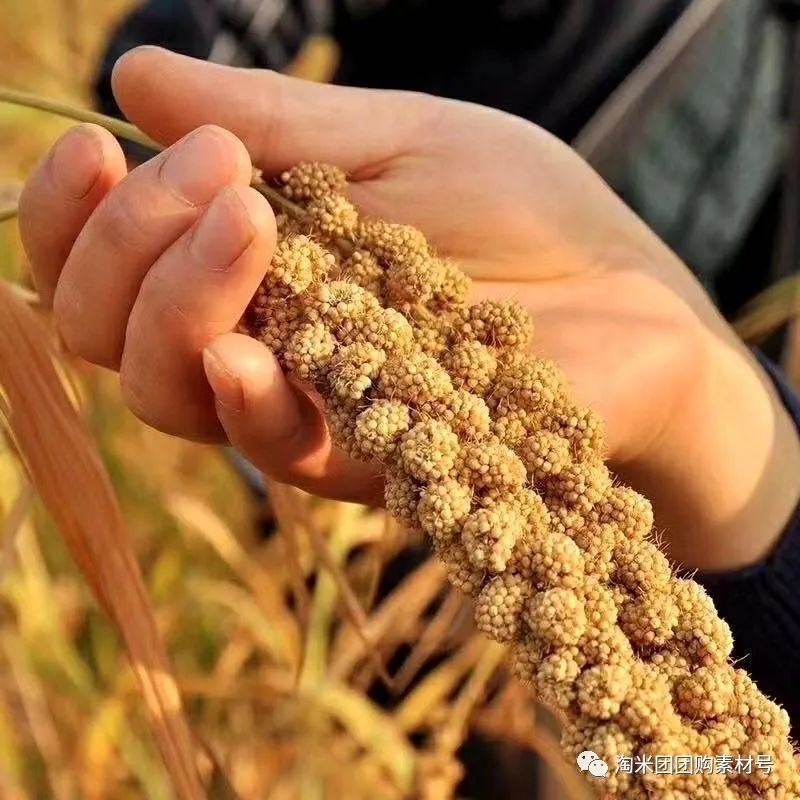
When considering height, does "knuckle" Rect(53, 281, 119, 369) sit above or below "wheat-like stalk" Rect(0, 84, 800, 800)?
below

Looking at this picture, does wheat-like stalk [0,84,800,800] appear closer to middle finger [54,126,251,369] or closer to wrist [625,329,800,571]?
middle finger [54,126,251,369]

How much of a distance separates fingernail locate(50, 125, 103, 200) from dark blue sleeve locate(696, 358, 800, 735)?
0.64 m

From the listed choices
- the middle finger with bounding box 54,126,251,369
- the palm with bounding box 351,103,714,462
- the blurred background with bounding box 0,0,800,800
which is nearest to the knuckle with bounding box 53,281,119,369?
the middle finger with bounding box 54,126,251,369

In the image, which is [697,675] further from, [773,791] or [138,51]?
[138,51]

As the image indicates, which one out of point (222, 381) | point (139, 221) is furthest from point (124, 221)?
point (222, 381)

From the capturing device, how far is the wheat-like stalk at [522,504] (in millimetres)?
422

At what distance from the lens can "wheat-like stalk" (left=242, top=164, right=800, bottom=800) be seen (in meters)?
0.42

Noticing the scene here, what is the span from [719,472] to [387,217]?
1.25 ft

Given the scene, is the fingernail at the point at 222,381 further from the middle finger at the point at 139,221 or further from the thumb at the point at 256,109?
the thumb at the point at 256,109

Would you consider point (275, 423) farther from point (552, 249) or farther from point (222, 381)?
point (552, 249)

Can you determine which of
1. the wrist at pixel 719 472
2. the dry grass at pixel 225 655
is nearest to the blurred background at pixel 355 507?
the dry grass at pixel 225 655

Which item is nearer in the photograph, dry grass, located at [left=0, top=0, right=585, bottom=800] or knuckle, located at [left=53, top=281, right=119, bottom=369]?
knuckle, located at [left=53, top=281, right=119, bottom=369]

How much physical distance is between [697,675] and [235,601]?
818 mm

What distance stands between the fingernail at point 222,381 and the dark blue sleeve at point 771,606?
0.52 m
